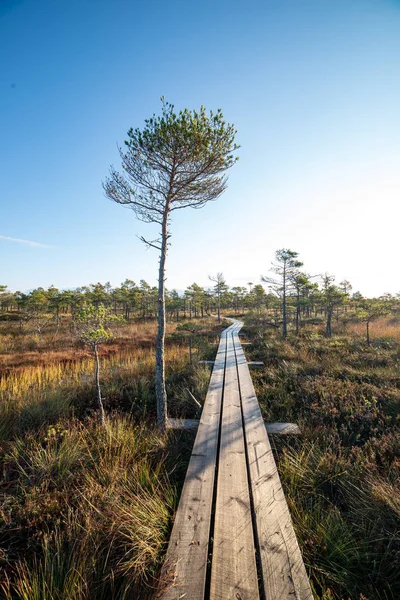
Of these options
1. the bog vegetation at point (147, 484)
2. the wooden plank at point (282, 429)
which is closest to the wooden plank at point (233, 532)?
the bog vegetation at point (147, 484)

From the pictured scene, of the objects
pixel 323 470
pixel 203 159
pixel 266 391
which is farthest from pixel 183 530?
pixel 203 159

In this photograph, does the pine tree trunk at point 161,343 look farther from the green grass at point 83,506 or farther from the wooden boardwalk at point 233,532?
the wooden boardwalk at point 233,532

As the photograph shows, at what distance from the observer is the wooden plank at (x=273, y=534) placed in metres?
1.59

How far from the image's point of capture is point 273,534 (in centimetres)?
198

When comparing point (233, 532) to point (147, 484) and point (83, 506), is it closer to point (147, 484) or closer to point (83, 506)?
point (147, 484)

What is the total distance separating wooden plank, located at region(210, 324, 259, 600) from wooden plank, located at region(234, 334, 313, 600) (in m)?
0.09

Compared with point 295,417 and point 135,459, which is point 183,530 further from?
point 295,417

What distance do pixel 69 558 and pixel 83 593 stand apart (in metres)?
0.35

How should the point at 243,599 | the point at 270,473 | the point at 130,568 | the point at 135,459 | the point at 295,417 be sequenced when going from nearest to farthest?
the point at 243,599
the point at 130,568
the point at 270,473
the point at 135,459
the point at 295,417

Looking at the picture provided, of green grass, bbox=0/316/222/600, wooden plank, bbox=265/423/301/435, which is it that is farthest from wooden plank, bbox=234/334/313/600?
green grass, bbox=0/316/222/600

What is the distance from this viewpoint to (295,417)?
4.88m

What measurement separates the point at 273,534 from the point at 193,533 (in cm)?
73

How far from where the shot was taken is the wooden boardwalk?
1.59 m

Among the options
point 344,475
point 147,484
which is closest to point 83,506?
point 147,484
